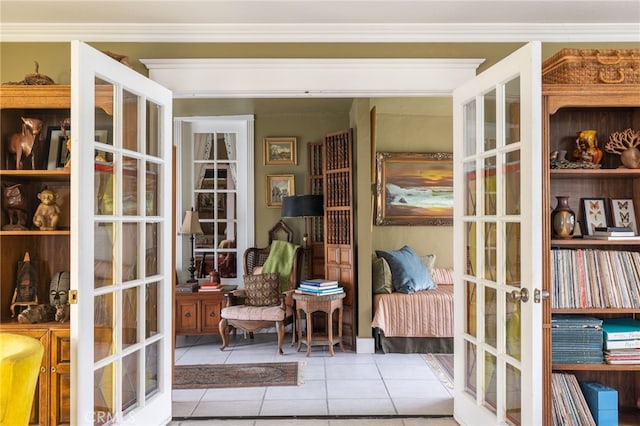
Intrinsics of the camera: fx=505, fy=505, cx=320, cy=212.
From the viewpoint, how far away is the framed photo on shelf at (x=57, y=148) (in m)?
3.09

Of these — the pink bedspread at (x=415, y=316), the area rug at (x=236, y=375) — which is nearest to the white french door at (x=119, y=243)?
the area rug at (x=236, y=375)

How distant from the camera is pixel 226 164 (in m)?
6.48

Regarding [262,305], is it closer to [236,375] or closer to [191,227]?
[236,375]

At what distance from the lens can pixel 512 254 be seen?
2664mm

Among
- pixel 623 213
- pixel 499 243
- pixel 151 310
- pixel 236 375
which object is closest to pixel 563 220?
pixel 499 243

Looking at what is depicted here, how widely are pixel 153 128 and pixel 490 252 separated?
214cm

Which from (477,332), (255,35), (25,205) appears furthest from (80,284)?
(477,332)

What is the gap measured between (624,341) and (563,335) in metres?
0.34

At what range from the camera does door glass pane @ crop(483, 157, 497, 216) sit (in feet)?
9.23

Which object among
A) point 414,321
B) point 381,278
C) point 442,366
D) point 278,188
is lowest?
point 442,366

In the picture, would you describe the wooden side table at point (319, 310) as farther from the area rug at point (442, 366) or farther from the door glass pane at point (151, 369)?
the door glass pane at point (151, 369)

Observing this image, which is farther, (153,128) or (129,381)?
(153,128)

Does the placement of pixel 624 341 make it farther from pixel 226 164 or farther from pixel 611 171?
pixel 226 164

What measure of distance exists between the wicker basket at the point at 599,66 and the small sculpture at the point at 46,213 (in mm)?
3046
